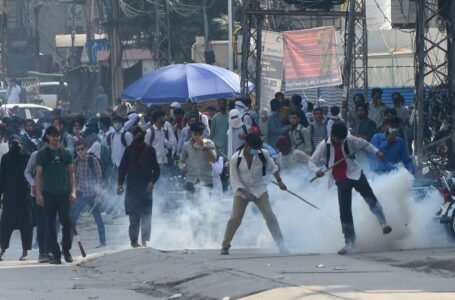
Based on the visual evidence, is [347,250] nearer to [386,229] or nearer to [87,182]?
[386,229]

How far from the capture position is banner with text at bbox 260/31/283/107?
2952 cm

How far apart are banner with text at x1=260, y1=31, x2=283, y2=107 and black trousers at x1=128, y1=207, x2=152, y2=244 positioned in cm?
1251

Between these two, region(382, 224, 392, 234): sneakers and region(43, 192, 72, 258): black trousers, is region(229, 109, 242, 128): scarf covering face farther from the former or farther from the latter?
region(382, 224, 392, 234): sneakers

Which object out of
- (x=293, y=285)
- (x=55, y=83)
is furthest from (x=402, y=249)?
(x=55, y=83)

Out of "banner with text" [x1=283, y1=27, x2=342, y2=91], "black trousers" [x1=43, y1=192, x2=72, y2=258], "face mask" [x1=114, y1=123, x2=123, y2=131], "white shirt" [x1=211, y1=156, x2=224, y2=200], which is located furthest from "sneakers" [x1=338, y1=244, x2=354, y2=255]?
"banner with text" [x1=283, y1=27, x2=342, y2=91]

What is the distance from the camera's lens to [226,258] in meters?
14.5

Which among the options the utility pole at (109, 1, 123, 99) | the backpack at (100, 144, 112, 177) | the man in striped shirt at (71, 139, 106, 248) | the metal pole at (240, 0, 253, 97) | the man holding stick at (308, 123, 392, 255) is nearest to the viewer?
the man holding stick at (308, 123, 392, 255)

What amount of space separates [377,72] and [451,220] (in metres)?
31.1

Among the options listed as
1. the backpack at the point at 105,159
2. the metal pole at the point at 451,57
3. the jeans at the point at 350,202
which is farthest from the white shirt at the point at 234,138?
the jeans at the point at 350,202

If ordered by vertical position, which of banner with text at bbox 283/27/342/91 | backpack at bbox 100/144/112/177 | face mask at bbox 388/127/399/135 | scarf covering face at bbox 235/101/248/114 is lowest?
backpack at bbox 100/144/112/177

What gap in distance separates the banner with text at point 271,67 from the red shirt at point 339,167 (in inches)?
559

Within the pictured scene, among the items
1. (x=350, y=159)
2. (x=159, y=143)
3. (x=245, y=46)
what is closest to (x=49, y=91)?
(x=245, y=46)

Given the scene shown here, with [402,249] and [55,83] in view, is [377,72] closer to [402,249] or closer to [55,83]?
[55,83]

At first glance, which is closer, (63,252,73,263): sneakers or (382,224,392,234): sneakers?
(382,224,392,234): sneakers
